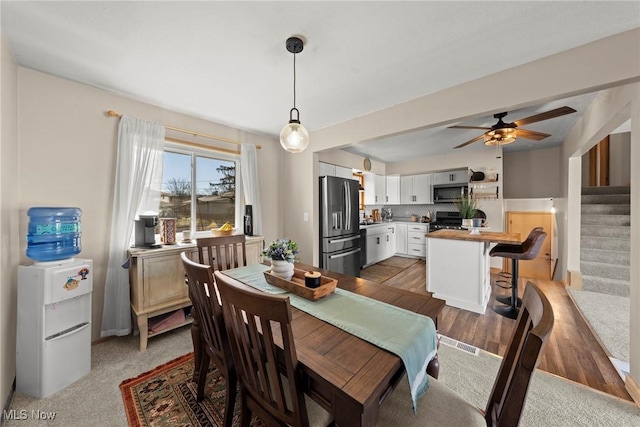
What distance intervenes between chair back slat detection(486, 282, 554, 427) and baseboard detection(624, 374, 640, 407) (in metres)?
1.61

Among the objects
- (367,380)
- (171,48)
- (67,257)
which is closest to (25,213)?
(67,257)

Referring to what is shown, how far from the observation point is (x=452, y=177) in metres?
5.39

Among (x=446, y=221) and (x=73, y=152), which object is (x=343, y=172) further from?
(x=73, y=152)

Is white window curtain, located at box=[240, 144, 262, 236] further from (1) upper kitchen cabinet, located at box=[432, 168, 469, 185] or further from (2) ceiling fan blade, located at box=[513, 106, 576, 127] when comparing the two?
(1) upper kitchen cabinet, located at box=[432, 168, 469, 185]

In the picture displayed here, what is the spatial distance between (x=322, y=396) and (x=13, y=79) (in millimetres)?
3022

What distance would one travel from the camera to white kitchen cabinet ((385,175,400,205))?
6.12 m

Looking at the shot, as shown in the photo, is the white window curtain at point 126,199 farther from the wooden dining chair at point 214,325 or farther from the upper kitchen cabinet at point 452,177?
the upper kitchen cabinet at point 452,177

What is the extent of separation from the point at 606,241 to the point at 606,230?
0.81 ft

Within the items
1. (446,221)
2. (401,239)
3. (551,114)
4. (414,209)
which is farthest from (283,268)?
(414,209)

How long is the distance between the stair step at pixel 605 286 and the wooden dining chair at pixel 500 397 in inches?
155

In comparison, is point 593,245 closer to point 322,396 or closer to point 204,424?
point 322,396

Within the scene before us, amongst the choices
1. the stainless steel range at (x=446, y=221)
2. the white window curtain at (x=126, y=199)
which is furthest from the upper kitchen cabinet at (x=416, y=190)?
the white window curtain at (x=126, y=199)

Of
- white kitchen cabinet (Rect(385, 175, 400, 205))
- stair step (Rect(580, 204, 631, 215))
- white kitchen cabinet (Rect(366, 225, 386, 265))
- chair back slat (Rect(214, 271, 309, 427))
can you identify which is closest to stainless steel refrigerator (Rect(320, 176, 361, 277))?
white kitchen cabinet (Rect(366, 225, 386, 265))

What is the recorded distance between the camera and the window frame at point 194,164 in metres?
2.85
